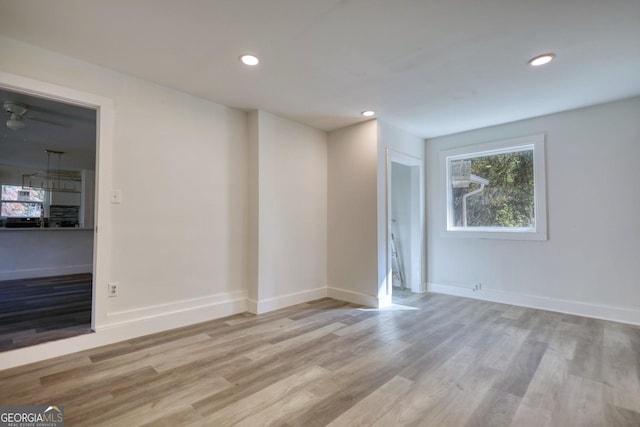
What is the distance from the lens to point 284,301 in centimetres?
380

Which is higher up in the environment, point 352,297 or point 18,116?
point 18,116

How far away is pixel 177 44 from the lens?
2.27 metres

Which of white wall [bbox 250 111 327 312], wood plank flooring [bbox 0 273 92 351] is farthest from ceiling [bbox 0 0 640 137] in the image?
wood plank flooring [bbox 0 273 92 351]

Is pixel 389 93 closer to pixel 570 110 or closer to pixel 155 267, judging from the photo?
pixel 570 110

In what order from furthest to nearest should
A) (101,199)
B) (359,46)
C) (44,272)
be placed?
(44,272) < (101,199) < (359,46)

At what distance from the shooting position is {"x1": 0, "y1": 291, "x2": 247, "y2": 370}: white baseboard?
7.50 ft

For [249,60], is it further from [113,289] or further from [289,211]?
[113,289]

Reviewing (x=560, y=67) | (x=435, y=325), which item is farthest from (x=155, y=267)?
(x=560, y=67)

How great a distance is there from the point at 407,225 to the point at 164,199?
3.64 metres

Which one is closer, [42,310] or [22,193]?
[42,310]

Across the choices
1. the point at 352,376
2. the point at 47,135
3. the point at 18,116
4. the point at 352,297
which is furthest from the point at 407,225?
the point at 47,135

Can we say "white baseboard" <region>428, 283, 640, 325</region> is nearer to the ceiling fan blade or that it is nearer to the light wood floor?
the light wood floor

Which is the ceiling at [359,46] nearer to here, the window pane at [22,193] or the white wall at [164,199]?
the white wall at [164,199]

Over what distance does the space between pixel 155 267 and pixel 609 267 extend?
489 centimetres
